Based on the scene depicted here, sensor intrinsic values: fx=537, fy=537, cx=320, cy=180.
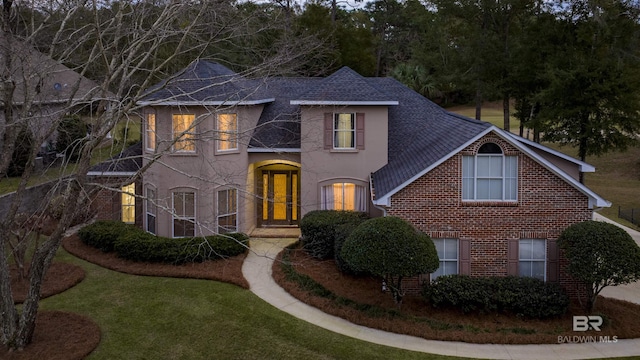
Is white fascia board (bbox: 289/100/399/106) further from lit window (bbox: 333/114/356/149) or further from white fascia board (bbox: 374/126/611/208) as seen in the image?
white fascia board (bbox: 374/126/611/208)

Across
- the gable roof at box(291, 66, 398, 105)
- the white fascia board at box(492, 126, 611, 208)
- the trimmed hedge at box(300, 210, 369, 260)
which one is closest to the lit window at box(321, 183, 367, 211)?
the trimmed hedge at box(300, 210, 369, 260)

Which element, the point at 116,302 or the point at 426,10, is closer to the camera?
the point at 116,302

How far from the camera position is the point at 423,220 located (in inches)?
596

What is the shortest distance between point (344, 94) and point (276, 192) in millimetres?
5529

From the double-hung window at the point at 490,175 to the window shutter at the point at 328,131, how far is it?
6356mm

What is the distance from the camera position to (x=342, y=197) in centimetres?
2066

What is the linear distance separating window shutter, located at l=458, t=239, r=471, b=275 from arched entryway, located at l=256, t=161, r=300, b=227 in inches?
358

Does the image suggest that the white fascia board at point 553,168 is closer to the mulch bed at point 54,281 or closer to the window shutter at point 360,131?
the window shutter at point 360,131

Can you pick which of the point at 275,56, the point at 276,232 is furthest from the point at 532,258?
the point at 276,232

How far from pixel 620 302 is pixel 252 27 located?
12744mm

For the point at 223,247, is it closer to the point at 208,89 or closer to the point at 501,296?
the point at 208,89

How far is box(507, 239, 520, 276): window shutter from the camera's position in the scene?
15.0 m

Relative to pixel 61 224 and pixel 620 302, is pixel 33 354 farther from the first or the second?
pixel 620 302

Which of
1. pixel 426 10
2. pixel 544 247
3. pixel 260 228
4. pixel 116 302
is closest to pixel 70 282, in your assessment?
pixel 116 302
